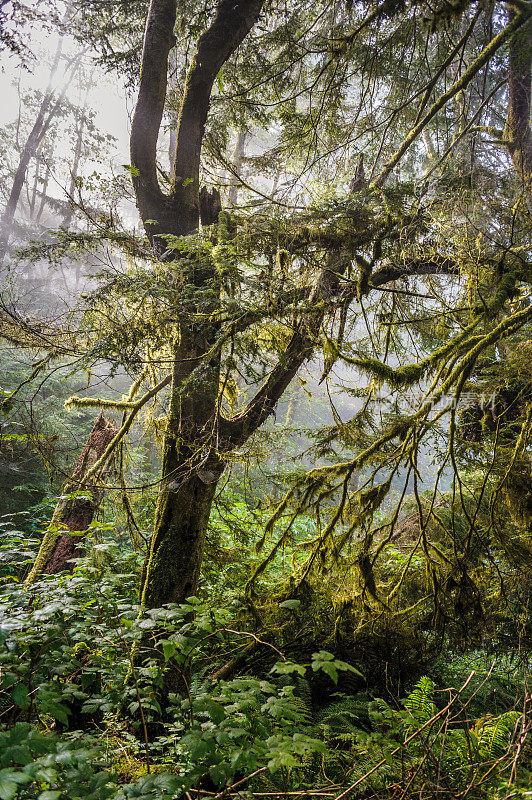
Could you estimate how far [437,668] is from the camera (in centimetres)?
493

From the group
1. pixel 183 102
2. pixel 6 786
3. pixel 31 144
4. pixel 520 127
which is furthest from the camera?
pixel 31 144

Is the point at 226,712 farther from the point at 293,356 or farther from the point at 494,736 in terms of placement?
the point at 293,356

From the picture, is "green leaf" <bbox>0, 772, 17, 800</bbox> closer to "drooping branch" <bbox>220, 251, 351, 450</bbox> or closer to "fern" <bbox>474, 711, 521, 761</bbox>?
"drooping branch" <bbox>220, 251, 351, 450</bbox>

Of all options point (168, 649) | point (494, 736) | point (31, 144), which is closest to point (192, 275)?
point (168, 649)

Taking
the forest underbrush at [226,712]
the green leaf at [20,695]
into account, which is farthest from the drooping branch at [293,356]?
the green leaf at [20,695]

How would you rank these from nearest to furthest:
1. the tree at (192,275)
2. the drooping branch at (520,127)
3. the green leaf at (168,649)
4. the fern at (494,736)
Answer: the green leaf at (168,649)
the fern at (494,736)
the tree at (192,275)
the drooping branch at (520,127)

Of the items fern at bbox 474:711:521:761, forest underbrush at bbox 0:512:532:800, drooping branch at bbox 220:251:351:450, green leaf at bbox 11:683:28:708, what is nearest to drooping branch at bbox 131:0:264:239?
drooping branch at bbox 220:251:351:450

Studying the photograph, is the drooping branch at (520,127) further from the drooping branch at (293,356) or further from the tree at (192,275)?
the drooping branch at (293,356)

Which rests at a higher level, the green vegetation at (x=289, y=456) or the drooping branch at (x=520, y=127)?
the drooping branch at (x=520, y=127)

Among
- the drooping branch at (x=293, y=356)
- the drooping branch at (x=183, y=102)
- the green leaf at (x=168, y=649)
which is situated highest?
the drooping branch at (x=183, y=102)

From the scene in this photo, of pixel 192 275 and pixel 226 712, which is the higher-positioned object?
pixel 192 275

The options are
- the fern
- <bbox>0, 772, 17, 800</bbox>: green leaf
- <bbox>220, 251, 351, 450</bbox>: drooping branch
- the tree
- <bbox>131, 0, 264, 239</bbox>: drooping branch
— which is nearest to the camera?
<bbox>0, 772, 17, 800</bbox>: green leaf

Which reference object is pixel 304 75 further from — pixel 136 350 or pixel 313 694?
pixel 313 694

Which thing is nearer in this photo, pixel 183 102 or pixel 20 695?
pixel 20 695
